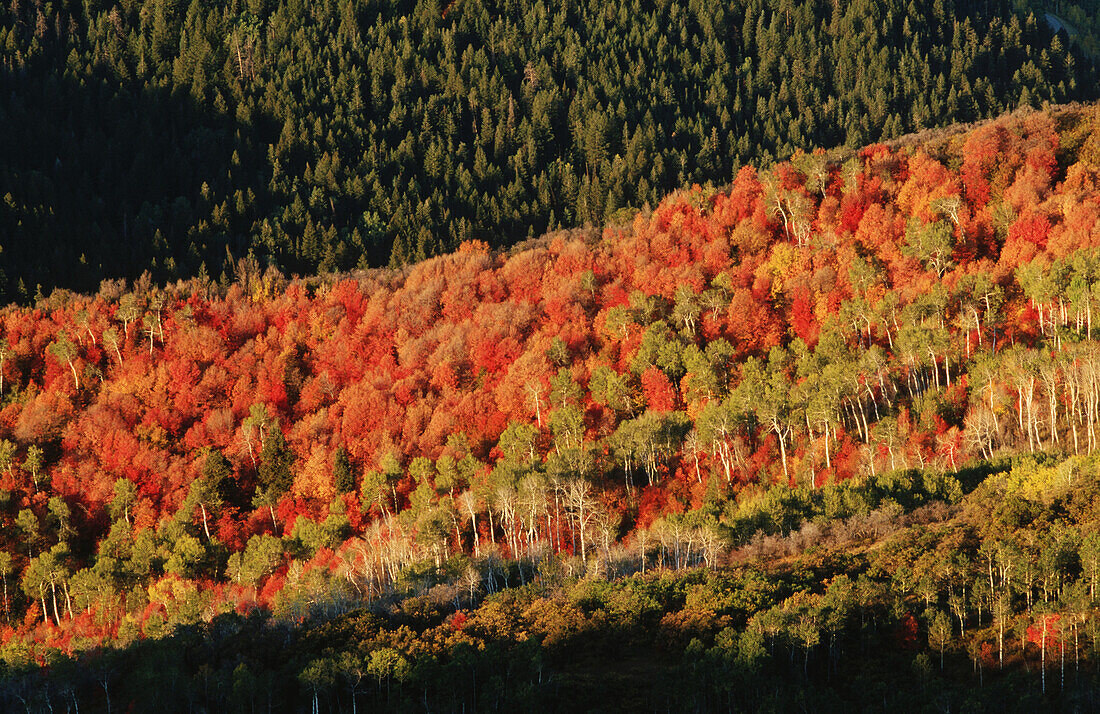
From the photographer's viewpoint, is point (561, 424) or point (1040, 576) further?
point (561, 424)

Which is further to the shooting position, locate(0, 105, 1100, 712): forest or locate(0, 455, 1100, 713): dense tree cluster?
locate(0, 105, 1100, 712): forest

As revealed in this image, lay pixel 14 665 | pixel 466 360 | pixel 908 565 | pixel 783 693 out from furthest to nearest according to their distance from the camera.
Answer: pixel 466 360 → pixel 14 665 → pixel 908 565 → pixel 783 693

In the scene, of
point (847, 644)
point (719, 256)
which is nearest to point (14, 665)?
point (847, 644)

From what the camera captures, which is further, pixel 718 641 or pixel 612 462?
pixel 612 462

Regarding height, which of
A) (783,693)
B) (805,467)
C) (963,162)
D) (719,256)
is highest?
(963,162)

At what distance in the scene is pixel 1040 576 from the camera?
181 ft

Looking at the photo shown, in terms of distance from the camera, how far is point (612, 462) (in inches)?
3723

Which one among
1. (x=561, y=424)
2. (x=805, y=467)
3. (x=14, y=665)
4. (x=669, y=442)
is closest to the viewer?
(x=14, y=665)

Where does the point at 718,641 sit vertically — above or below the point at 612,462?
below

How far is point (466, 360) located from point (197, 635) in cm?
7103

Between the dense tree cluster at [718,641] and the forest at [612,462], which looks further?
the forest at [612,462]

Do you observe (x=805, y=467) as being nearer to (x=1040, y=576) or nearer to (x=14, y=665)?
(x=1040, y=576)

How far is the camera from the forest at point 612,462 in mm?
53938

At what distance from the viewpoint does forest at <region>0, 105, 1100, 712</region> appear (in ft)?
177
